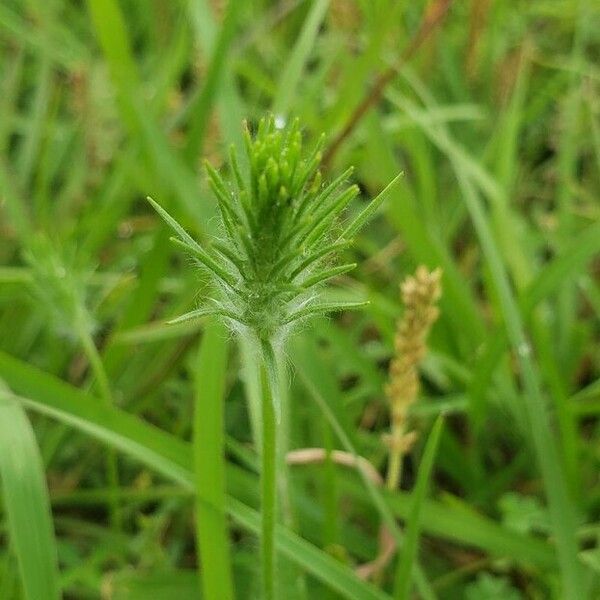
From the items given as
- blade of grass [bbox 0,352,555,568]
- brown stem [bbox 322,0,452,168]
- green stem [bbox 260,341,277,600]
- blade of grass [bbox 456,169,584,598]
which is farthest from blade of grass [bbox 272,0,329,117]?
green stem [bbox 260,341,277,600]

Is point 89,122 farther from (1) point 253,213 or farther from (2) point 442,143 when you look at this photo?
(1) point 253,213

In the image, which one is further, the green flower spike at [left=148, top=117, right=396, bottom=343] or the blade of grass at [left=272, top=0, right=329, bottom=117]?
the blade of grass at [left=272, top=0, right=329, bottom=117]

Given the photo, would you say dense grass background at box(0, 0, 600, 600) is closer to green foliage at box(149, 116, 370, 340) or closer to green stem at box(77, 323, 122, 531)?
green stem at box(77, 323, 122, 531)

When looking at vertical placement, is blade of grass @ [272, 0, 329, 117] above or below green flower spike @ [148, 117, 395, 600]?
above

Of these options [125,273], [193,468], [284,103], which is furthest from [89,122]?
[193,468]

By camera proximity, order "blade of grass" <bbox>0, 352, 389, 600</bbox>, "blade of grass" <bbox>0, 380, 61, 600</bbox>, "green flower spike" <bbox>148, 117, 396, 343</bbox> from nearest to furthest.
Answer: "green flower spike" <bbox>148, 117, 396, 343</bbox> < "blade of grass" <bbox>0, 380, 61, 600</bbox> < "blade of grass" <bbox>0, 352, 389, 600</bbox>

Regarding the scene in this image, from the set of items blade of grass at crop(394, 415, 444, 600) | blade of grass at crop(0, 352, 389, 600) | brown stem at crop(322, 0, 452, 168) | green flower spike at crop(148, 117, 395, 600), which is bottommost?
blade of grass at crop(394, 415, 444, 600)

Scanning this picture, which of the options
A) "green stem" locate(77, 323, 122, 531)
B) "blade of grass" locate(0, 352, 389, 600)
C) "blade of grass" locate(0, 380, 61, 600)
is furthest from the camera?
"green stem" locate(77, 323, 122, 531)

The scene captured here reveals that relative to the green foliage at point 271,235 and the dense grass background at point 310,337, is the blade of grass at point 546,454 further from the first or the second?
the green foliage at point 271,235
